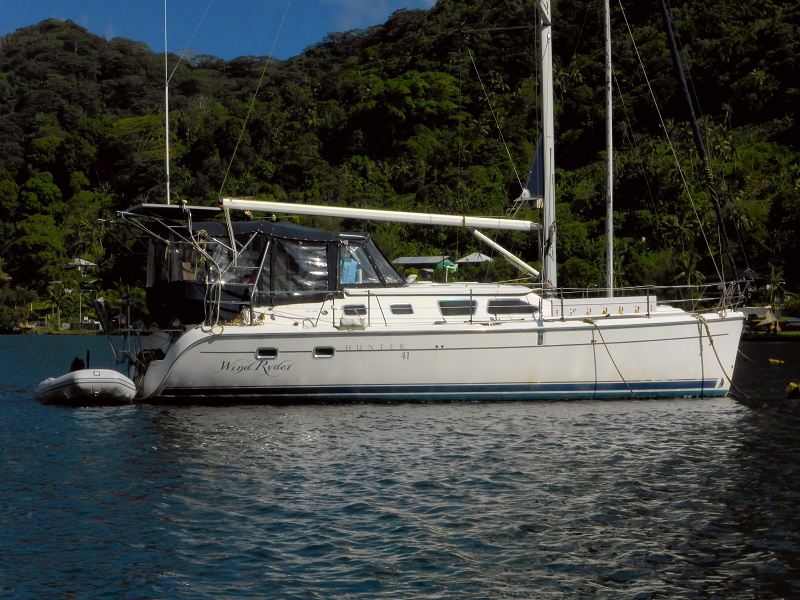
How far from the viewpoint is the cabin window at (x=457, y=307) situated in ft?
70.1

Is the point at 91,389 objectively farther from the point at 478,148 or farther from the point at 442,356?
the point at 478,148

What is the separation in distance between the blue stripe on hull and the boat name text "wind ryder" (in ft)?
→ 1.37

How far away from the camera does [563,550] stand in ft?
34.8

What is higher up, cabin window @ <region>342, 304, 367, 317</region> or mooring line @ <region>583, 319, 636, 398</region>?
cabin window @ <region>342, 304, 367, 317</region>

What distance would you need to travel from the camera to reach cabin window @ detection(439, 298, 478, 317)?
2136 cm

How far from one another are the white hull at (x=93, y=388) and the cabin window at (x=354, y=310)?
200 inches

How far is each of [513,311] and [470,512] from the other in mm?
9789

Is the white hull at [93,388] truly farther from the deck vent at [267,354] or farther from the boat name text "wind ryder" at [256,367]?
the deck vent at [267,354]

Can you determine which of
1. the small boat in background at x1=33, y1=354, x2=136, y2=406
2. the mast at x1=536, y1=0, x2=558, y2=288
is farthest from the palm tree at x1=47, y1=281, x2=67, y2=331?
the mast at x1=536, y1=0, x2=558, y2=288

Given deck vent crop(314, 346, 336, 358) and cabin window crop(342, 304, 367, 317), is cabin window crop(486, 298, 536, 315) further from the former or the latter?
deck vent crop(314, 346, 336, 358)

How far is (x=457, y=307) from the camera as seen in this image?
843 inches

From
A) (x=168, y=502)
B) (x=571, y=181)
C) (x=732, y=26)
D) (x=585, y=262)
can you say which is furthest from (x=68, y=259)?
(x=168, y=502)

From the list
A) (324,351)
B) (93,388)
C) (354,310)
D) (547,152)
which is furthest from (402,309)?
(93,388)

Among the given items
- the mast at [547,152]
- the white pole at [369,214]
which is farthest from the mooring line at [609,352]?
the white pole at [369,214]
